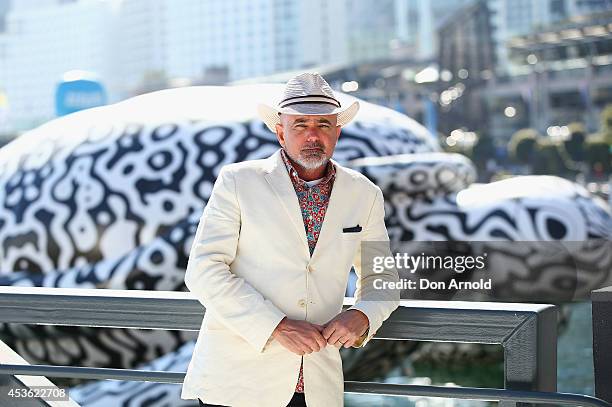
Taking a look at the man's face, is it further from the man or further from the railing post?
the railing post

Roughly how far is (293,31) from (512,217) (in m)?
116

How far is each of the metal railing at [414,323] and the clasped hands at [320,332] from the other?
147mm

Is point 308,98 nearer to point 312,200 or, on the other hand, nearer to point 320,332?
point 312,200

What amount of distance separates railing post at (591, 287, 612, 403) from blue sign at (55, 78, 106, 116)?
14507mm

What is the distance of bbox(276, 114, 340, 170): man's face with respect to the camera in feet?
9.16

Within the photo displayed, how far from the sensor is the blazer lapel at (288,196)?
2801 mm

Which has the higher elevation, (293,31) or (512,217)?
(512,217)

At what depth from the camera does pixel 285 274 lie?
2791 millimetres

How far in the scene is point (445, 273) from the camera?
247 inches

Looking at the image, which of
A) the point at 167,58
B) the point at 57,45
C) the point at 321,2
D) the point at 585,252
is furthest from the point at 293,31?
the point at 585,252

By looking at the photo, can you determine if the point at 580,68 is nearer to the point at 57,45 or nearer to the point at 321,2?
the point at 321,2

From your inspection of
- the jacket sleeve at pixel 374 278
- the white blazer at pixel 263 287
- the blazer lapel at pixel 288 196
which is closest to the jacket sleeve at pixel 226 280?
the white blazer at pixel 263 287

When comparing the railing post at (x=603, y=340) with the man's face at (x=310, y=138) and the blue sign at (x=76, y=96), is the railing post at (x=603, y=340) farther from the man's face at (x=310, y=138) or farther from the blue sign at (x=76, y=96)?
the blue sign at (x=76, y=96)

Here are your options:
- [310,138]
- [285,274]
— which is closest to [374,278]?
[285,274]
